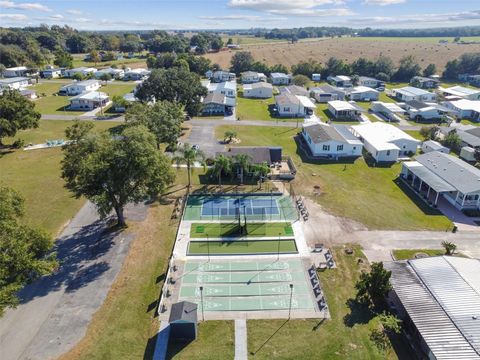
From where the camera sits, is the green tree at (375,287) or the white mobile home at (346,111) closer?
the green tree at (375,287)

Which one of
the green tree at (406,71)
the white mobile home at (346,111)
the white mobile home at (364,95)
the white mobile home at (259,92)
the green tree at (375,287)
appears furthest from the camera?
the green tree at (406,71)

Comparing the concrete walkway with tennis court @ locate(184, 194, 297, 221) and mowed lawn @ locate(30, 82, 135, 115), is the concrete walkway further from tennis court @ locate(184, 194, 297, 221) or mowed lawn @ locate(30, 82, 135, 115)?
mowed lawn @ locate(30, 82, 135, 115)

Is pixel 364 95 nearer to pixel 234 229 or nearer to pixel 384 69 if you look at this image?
pixel 384 69

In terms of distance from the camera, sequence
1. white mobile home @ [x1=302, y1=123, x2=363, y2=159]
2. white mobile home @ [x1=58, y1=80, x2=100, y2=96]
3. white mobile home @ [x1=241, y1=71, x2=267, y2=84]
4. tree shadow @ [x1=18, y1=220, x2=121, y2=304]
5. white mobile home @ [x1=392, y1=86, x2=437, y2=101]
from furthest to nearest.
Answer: white mobile home @ [x1=241, y1=71, x2=267, y2=84]
white mobile home @ [x1=58, y1=80, x2=100, y2=96]
white mobile home @ [x1=392, y1=86, x2=437, y2=101]
white mobile home @ [x1=302, y1=123, x2=363, y2=159]
tree shadow @ [x1=18, y1=220, x2=121, y2=304]

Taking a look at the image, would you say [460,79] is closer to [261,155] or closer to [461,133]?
[461,133]

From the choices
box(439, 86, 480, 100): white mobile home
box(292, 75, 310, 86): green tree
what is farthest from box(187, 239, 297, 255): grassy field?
box(439, 86, 480, 100): white mobile home

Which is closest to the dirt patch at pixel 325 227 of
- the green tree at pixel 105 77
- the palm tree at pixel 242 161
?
the palm tree at pixel 242 161

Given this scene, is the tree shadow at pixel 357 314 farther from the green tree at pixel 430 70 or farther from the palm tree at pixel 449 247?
the green tree at pixel 430 70

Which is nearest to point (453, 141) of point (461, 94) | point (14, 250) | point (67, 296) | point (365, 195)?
point (365, 195)
